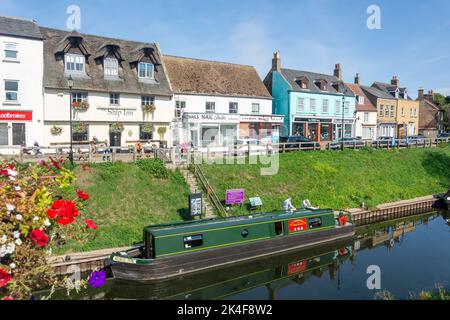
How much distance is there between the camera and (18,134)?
2484cm

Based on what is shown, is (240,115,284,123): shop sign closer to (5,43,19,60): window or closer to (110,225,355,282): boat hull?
(110,225,355,282): boat hull

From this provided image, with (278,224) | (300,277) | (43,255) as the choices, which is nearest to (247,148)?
(278,224)

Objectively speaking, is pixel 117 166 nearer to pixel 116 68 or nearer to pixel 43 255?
pixel 116 68

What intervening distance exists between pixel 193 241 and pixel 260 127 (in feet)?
69.4

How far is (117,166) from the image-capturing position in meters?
20.2

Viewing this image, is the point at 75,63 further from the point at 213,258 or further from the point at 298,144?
the point at 213,258

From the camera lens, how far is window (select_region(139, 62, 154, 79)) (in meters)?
29.6

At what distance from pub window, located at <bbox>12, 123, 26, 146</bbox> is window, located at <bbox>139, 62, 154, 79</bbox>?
9.46 metres

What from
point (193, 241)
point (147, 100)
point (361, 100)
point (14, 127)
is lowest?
point (193, 241)

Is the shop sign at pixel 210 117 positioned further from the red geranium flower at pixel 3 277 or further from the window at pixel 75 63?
the red geranium flower at pixel 3 277

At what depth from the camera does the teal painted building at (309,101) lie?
39188 mm

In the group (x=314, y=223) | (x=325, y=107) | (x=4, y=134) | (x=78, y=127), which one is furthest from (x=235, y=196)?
(x=325, y=107)
